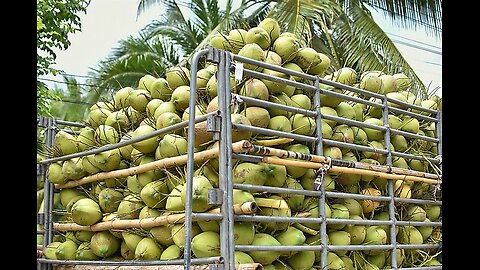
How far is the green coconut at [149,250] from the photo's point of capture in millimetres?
3494

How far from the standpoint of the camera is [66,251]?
4082 millimetres

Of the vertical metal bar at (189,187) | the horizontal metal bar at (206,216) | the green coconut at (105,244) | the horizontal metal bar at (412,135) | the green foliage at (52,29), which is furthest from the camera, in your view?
the green foliage at (52,29)

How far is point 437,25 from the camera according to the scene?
38.7 ft

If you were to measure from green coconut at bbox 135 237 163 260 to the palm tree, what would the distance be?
6264 mm

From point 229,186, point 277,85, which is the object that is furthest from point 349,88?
point 229,186

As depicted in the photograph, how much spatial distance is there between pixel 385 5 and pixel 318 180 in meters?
8.87

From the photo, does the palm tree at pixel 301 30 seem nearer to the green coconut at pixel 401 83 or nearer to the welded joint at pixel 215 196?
the green coconut at pixel 401 83

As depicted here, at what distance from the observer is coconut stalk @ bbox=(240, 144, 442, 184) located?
3.33 meters

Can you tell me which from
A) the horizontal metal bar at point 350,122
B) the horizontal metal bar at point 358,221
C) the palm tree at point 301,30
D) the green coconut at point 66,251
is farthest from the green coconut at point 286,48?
the palm tree at point 301,30

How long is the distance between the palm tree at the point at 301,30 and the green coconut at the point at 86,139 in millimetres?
5451

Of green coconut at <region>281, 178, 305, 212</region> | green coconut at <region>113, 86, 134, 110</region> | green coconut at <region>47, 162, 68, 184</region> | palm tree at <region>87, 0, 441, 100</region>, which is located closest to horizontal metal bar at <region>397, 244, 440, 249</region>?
green coconut at <region>281, 178, 305, 212</region>

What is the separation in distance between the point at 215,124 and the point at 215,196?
348mm
